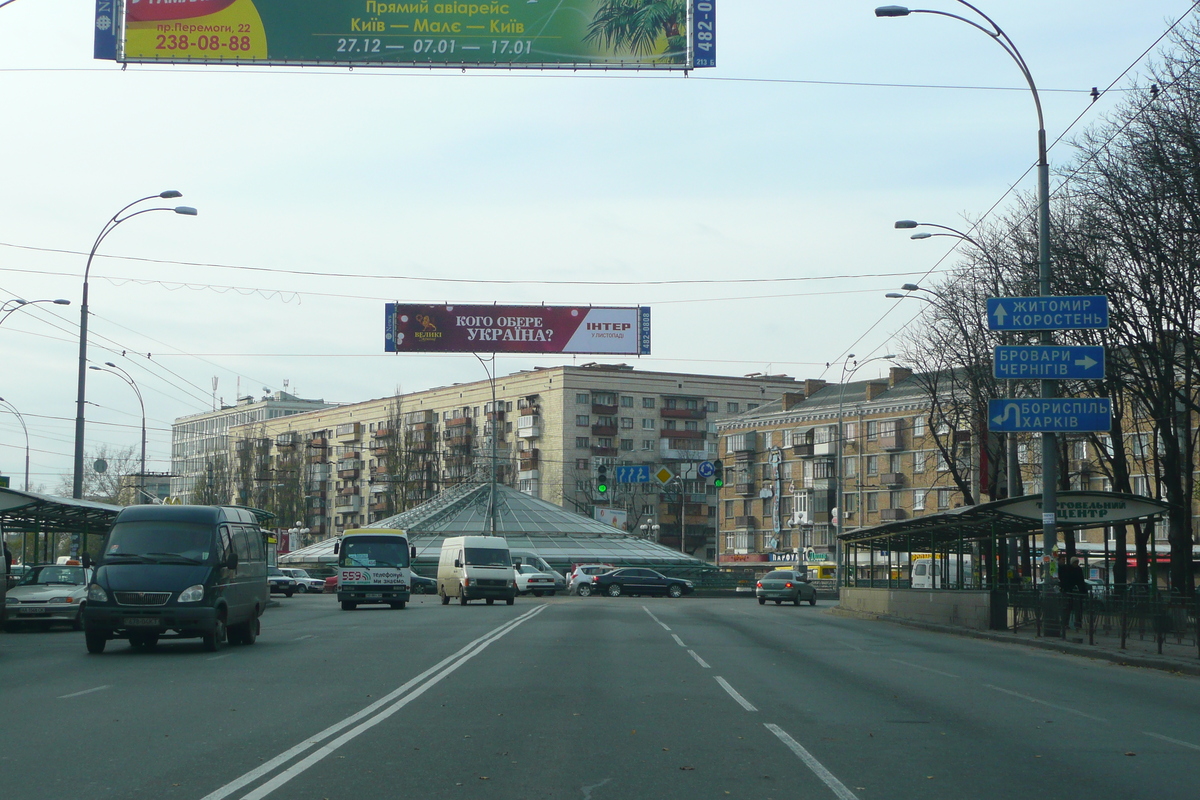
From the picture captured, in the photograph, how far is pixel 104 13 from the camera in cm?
2250

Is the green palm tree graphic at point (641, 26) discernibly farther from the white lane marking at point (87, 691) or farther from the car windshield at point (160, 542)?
the white lane marking at point (87, 691)

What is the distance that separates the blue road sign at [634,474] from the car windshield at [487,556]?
58.1 ft

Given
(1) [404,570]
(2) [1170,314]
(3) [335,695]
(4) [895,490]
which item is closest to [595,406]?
(4) [895,490]

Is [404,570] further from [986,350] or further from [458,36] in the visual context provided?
[458,36]

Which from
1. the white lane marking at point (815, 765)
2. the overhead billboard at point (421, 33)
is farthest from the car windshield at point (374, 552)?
the white lane marking at point (815, 765)

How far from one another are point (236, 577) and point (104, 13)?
10.5 m

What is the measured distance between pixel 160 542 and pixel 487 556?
26.9 metres

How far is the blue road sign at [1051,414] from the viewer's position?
79.1ft

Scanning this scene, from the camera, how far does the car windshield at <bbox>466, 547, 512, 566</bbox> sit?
151ft

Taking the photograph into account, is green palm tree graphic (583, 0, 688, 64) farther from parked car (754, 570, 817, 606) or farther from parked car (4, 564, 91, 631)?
parked car (754, 570, 817, 606)

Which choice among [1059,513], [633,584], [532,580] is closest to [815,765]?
[1059,513]

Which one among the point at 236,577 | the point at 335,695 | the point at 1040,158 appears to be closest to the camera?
the point at 335,695

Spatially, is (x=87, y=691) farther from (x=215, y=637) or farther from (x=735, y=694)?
(x=735, y=694)

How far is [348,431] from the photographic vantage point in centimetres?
13250
